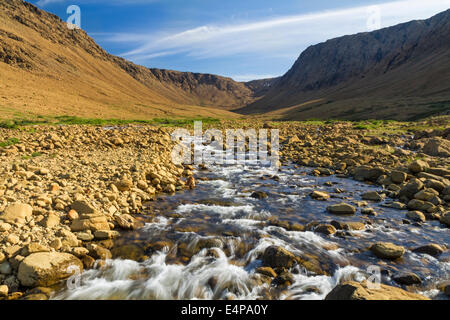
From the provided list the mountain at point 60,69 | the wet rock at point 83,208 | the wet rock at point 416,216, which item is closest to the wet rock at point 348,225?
the wet rock at point 416,216

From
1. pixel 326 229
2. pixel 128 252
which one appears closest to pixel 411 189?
pixel 326 229

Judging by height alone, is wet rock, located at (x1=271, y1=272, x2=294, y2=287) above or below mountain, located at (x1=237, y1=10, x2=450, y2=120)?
below

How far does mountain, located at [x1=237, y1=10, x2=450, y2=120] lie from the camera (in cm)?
5894

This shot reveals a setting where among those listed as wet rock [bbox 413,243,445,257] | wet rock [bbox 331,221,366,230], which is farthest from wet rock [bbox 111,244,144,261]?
wet rock [bbox 413,243,445,257]

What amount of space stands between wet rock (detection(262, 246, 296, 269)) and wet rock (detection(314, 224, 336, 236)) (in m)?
1.98

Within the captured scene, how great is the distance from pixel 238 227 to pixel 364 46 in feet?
615

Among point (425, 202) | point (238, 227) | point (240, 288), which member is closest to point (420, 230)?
point (425, 202)

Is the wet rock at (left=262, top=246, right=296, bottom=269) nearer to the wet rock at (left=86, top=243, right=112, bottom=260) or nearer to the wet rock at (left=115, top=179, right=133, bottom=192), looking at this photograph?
the wet rock at (left=86, top=243, right=112, bottom=260)

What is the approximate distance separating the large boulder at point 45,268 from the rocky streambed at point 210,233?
0.9 inches

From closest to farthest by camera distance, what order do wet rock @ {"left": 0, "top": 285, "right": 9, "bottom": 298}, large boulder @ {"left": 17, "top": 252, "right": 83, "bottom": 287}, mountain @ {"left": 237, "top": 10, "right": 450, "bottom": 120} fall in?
wet rock @ {"left": 0, "top": 285, "right": 9, "bottom": 298} < large boulder @ {"left": 17, "top": 252, "right": 83, "bottom": 287} < mountain @ {"left": 237, "top": 10, "right": 450, "bottom": 120}

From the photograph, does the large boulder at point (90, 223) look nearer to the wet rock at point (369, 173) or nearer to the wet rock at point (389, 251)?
the wet rock at point (389, 251)

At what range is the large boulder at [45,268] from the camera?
4.93 m

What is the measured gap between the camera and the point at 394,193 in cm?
1048
